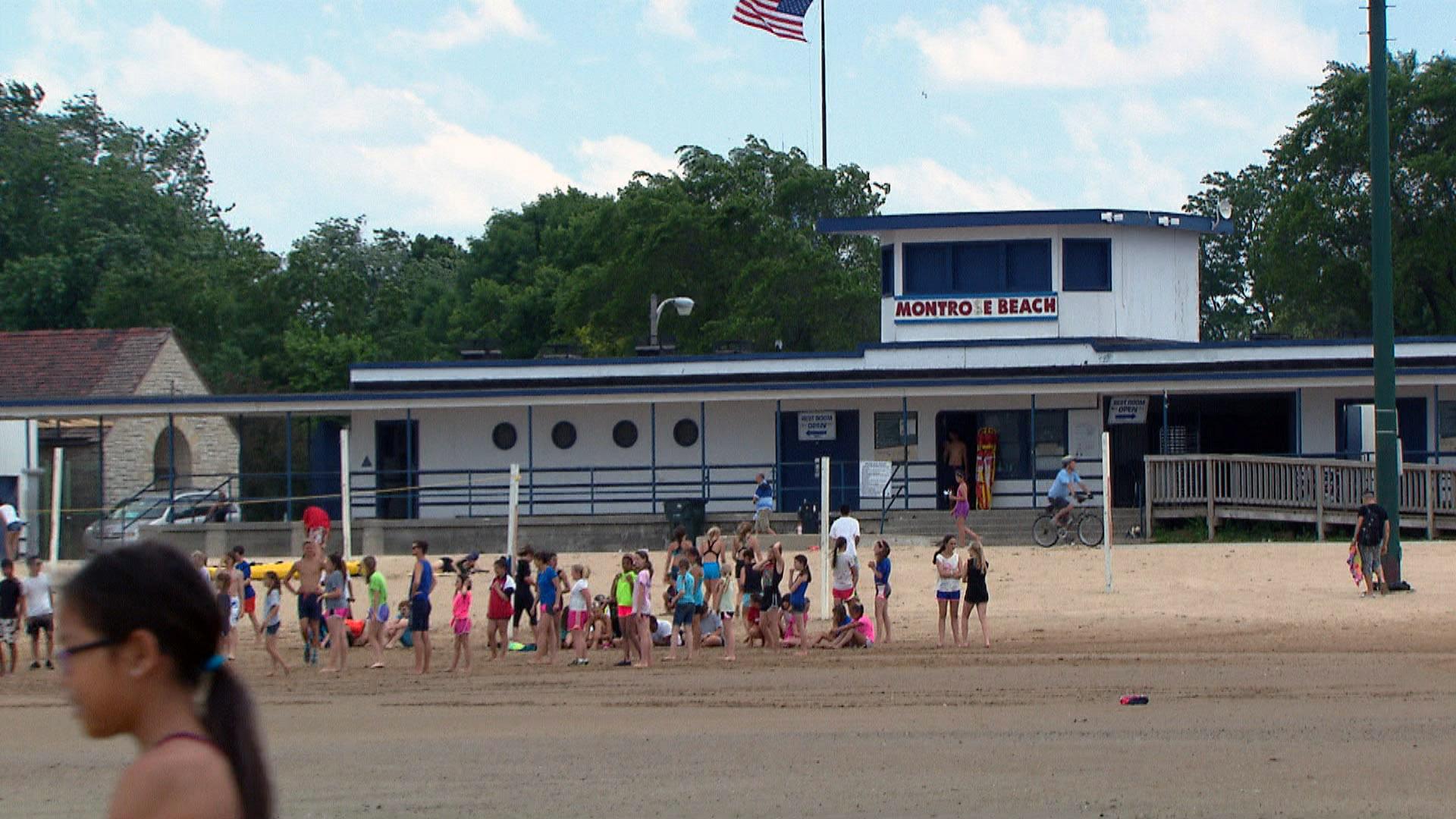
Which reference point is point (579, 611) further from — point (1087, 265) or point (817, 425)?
point (1087, 265)

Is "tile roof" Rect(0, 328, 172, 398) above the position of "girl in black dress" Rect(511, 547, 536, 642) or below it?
above

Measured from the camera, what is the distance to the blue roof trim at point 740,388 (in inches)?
1300

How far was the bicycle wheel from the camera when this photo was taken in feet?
102

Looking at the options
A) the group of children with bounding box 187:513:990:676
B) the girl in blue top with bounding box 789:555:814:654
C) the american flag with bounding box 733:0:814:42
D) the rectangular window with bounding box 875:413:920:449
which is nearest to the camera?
the group of children with bounding box 187:513:990:676

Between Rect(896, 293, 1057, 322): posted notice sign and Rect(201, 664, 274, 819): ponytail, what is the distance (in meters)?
33.4

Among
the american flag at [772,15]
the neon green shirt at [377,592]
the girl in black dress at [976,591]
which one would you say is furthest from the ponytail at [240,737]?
the american flag at [772,15]

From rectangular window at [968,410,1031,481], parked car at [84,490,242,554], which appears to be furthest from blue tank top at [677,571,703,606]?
rectangular window at [968,410,1031,481]

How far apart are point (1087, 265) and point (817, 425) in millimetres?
6197

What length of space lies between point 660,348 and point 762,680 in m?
20.8

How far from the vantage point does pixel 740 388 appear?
112ft

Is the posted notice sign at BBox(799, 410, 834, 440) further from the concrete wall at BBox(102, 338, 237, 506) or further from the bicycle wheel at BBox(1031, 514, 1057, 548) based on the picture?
the concrete wall at BBox(102, 338, 237, 506)

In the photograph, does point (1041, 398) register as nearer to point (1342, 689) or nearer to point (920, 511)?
point (920, 511)

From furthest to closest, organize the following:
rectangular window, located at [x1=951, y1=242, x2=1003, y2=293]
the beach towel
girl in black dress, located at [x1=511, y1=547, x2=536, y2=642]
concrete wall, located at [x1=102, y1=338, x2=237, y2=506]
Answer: concrete wall, located at [x1=102, y1=338, x2=237, y2=506] → rectangular window, located at [x1=951, y1=242, x2=1003, y2=293] → the beach towel → girl in black dress, located at [x1=511, y1=547, x2=536, y2=642]

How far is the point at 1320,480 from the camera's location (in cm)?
3027
